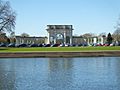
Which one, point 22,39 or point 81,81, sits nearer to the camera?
point 81,81

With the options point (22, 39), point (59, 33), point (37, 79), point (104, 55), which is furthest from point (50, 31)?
point (37, 79)

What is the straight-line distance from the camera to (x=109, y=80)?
2850 centimetres

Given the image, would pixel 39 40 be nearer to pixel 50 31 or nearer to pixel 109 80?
pixel 50 31

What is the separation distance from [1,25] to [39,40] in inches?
4141

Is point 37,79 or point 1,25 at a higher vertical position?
point 1,25

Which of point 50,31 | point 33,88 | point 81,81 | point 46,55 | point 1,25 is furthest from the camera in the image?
point 50,31

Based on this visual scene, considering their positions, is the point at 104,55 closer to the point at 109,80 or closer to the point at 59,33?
the point at 109,80

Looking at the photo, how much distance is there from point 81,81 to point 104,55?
118 ft

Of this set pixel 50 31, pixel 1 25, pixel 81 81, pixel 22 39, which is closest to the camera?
pixel 81 81

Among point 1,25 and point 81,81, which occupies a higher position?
point 1,25

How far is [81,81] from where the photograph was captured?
92.2 ft

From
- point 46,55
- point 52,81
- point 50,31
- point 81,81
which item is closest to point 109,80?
point 81,81

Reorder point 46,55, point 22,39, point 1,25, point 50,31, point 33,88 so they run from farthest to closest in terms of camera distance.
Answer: point 22,39 → point 50,31 → point 1,25 → point 46,55 → point 33,88

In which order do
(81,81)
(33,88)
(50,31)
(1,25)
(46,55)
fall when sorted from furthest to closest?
1. (50,31)
2. (1,25)
3. (46,55)
4. (81,81)
5. (33,88)
